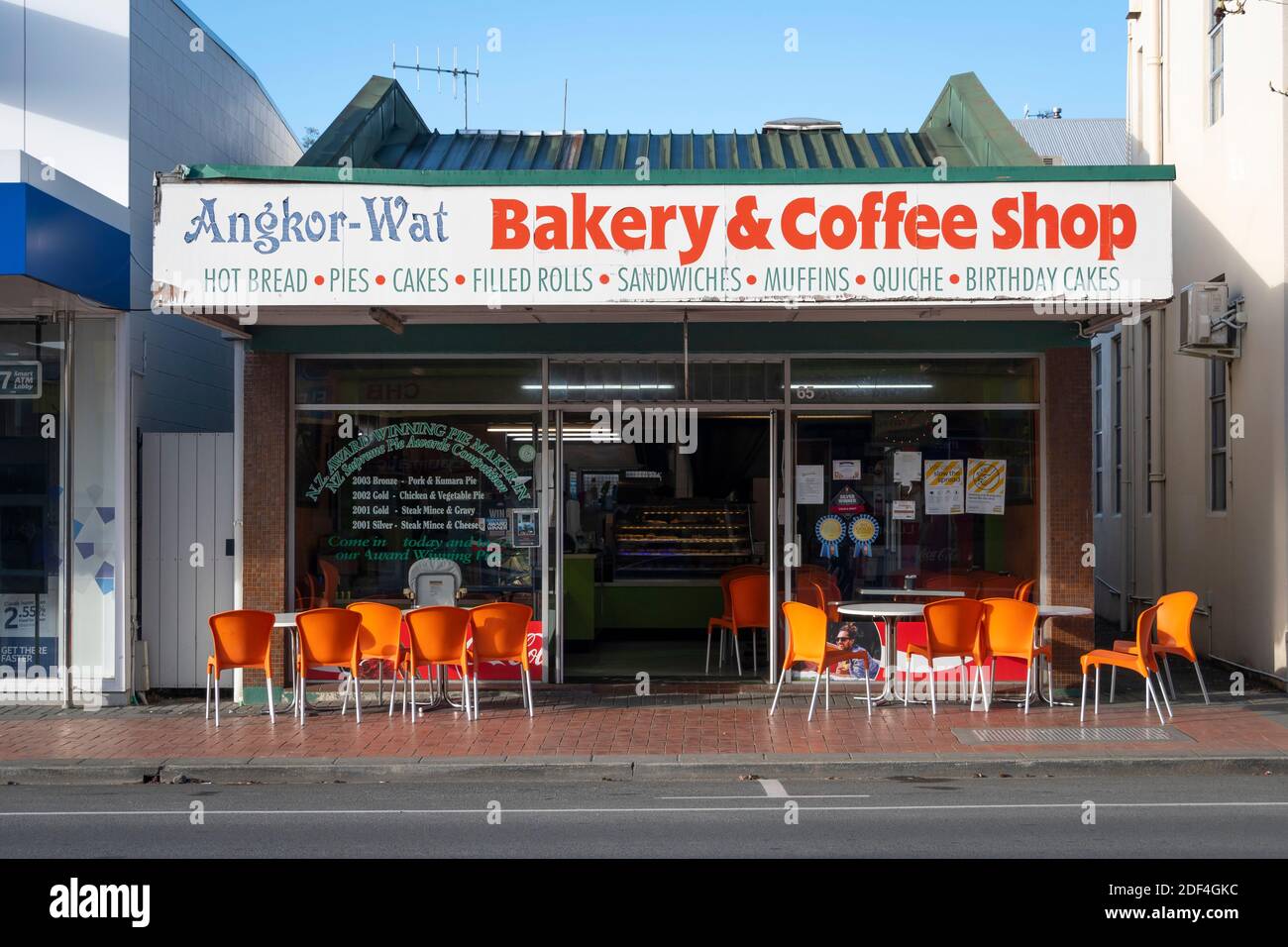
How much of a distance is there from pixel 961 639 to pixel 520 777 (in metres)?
4.22

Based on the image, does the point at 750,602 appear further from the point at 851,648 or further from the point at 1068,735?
the point at 1068,735

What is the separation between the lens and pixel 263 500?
1241cm

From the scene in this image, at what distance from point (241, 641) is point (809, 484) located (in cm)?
562

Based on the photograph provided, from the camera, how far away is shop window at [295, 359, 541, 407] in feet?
41.6

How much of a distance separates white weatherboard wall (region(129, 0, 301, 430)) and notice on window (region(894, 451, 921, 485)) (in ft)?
24.8

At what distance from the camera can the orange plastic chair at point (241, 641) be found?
11023 millimetres

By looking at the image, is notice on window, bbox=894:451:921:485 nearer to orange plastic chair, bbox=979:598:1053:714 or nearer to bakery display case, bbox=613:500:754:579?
orange plastic chair, bbox=979:598:1053:714

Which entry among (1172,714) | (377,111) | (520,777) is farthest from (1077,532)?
(377,111)

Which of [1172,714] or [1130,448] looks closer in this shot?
[1172,714]

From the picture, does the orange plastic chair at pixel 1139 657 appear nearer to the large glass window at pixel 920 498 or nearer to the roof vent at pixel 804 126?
the large glass window at pixel 920 498

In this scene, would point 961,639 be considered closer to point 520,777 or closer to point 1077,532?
point 1077,532

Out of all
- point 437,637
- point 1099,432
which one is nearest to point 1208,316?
point 1099,432

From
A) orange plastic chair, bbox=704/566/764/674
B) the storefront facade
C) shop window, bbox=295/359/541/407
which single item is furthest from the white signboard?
orange plastic chair, bbox=704/566/764/674

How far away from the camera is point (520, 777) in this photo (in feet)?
30.8
